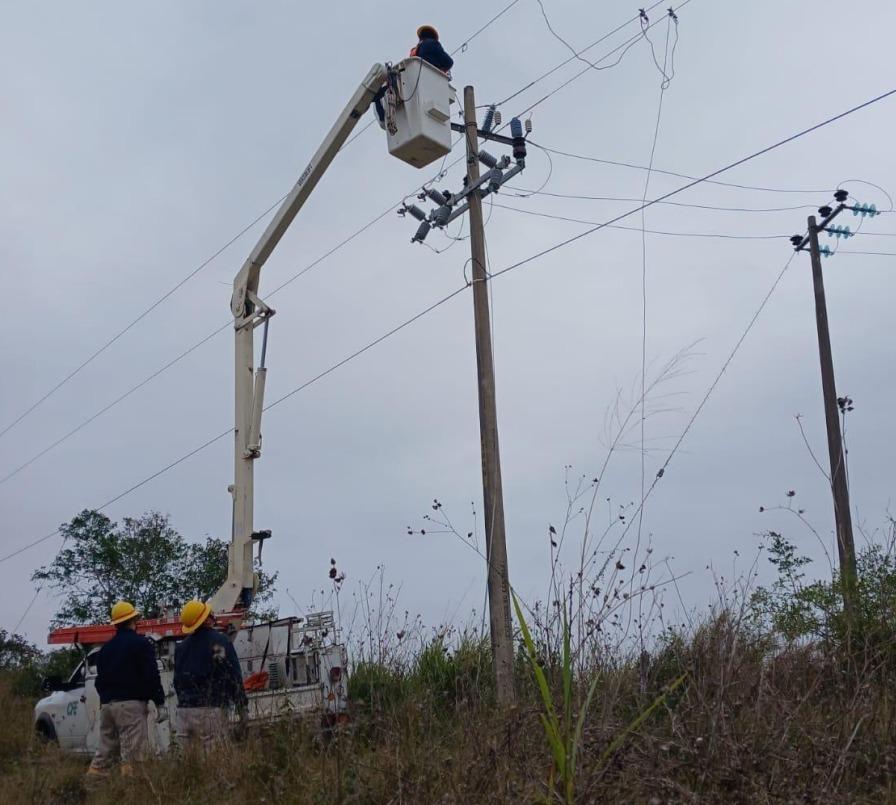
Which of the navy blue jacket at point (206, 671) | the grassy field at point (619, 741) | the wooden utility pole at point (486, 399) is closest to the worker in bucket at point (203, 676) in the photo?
the navy blue jacket at point (206, 671)

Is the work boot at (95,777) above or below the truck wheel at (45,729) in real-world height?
below

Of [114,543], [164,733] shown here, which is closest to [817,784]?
[164,733]

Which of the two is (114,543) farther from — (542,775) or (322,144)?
(542,775)

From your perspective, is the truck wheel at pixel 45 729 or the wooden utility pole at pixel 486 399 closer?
the wooden utility pole at pixel 486 399

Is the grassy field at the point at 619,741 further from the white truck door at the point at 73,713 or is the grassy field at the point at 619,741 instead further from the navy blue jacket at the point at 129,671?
the white truck door at the point at 73,713

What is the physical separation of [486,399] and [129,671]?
4.86m

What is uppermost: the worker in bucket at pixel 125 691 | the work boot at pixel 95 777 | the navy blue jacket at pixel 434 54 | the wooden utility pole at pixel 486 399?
the navy blue jacket at pixel 434 54

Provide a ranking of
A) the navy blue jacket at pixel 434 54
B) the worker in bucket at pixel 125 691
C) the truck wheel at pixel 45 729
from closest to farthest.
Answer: the worker in bucket at pixel 125 691, the navy blue jacket at pixel 434 54, the truck wheel at pixel 45 729

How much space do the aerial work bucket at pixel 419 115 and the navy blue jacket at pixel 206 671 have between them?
5413 mm

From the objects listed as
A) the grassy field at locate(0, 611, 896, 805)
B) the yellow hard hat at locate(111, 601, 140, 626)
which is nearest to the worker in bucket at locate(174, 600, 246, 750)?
the yellow hard hat at locate(111, 601, 140, 626)

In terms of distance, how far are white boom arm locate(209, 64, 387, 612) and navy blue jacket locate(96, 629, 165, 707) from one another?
1.79 meters

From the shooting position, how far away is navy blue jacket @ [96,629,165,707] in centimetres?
902

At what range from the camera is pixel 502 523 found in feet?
36.6

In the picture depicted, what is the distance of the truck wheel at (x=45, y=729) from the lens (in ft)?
39.7
